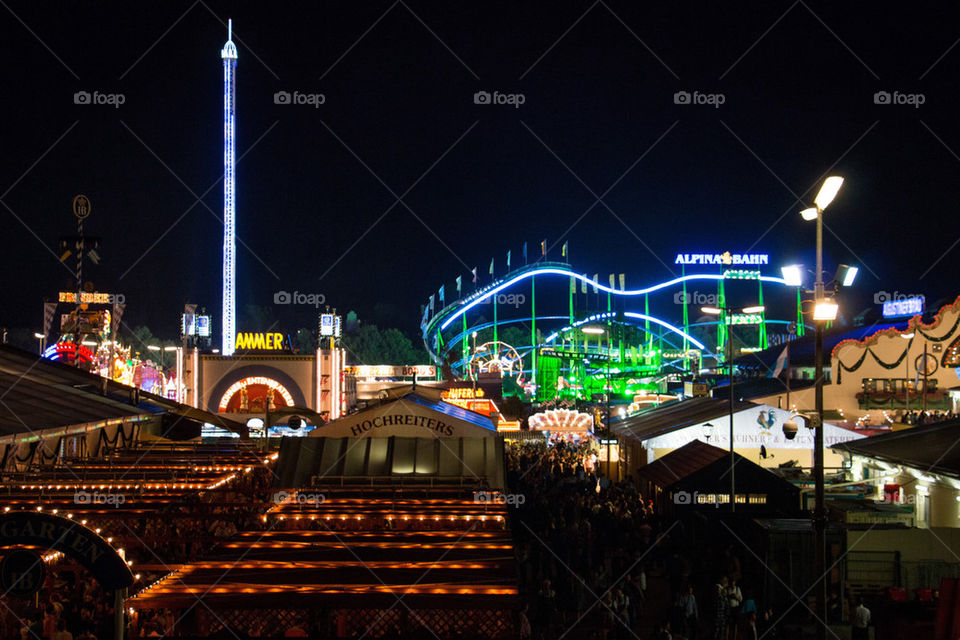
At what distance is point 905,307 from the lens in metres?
44.3

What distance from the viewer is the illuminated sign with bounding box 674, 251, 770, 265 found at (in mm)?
80750

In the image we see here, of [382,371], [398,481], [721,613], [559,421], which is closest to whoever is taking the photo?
[721,613]

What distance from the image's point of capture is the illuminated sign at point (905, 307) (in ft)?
141

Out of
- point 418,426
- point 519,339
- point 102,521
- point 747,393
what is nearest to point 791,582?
point 418,426

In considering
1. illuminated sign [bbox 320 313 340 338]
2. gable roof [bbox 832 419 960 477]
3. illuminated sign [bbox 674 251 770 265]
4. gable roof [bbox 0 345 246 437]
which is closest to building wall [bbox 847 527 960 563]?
gable roof [bbox 832 419 960 477]

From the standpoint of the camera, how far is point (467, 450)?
13430 mm

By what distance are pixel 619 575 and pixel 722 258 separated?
71073mm

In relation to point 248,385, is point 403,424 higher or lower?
lower

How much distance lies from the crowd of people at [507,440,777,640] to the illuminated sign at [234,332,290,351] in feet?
81.2

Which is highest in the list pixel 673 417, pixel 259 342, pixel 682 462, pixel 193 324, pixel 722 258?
pixel 722 258

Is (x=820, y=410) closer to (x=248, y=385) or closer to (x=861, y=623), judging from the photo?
(x=861, y=623)

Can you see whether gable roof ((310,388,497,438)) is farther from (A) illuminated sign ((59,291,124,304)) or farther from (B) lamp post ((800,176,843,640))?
(A) illuminated sign ((59,291,124,304))

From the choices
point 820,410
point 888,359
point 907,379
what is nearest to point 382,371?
point 888,359

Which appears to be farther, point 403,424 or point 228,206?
point 228,206
